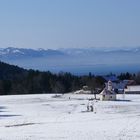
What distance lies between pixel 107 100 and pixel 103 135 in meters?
41.4

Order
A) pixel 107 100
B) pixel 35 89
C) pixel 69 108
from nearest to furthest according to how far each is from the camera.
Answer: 1. pixel 69 108
2. pixel 107 100
3. pixel 35 89

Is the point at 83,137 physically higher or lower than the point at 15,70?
lower

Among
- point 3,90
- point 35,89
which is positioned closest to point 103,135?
point 3,90

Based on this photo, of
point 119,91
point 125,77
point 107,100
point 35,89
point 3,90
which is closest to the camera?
point 107,100

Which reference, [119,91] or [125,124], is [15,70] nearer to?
[119,91]

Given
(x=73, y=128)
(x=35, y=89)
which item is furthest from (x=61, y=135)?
(x=35, y=89)

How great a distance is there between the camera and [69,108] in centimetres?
5762

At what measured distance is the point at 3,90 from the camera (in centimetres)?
10075

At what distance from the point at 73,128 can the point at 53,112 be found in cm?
1771

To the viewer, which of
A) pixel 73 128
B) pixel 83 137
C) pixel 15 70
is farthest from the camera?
pixel 15 70

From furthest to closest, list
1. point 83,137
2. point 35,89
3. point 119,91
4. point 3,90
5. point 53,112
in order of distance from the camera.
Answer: point 35,89 < point 3,90 < point 119,91 < point 53,112 < point 83,137

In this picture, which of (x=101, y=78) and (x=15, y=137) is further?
(x=101, y=78)

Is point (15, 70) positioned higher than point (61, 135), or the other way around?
point (15, 70)

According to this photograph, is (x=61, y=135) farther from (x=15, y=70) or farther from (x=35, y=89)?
(x=15, y=70)
